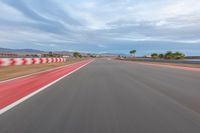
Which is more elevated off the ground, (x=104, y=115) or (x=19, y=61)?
(x=104, y=115)

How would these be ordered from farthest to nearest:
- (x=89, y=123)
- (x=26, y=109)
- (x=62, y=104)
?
(x=62, y=104)
(x=26, y=109)
(x=89, y=123)

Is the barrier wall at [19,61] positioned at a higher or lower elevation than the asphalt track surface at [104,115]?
lower

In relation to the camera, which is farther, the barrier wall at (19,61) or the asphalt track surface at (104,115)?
the barrier wall at (19,61)

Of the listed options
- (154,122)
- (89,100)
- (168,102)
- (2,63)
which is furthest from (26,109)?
(2,63)

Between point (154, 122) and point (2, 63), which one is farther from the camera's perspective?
point (2, 63)

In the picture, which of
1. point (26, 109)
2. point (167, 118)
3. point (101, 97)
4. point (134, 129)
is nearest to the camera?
point (134, 129)

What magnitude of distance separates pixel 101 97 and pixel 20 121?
12.2 ft

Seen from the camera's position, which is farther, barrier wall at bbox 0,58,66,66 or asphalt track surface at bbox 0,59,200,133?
barrier wall at bbox 0,58,66,66

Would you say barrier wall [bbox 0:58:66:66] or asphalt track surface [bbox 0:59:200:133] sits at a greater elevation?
asphalt track surface [bbox 0:59:200:133]

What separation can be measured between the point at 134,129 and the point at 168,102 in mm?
3268

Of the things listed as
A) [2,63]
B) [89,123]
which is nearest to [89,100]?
[89,123]

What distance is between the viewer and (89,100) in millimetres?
8453

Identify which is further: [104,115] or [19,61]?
[19,61]

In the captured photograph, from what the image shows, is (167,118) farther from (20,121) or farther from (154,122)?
(20,121)
